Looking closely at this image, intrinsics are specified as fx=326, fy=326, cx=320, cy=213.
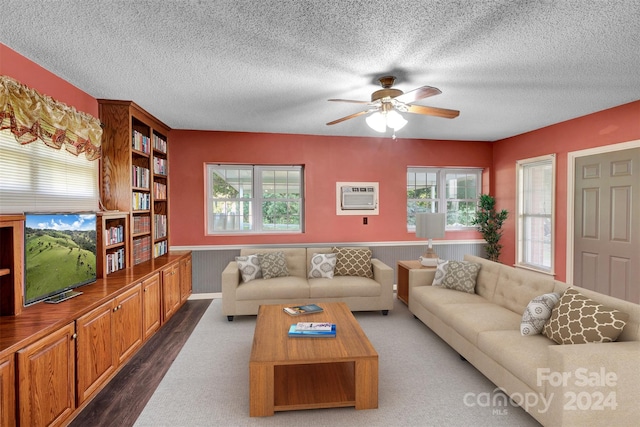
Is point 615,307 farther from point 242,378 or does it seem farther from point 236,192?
point 236,192

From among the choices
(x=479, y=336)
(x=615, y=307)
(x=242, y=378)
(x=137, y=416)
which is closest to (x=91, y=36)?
(x=137, y=416)

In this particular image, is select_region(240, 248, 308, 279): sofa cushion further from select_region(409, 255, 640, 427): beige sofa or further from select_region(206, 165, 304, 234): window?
select_region(409, 255, 640, 427): beige sofa

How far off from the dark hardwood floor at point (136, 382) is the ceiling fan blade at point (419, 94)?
→ 301cm

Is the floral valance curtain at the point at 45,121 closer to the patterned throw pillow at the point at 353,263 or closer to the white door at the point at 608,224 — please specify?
the patterned throw pillow at the point at 353,263

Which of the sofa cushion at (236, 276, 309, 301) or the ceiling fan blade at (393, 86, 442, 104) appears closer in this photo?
the ceiling fan blade at (393, 86, 442, 104)

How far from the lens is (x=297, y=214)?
17.5 feet

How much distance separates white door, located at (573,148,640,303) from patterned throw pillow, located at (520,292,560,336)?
79.0 inches

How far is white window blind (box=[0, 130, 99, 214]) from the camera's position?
231cm

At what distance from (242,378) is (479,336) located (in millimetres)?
1917

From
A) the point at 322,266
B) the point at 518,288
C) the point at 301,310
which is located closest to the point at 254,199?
the point at 322,266

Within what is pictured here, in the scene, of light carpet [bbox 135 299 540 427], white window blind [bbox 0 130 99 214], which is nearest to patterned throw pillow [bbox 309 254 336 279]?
light carpet [bbox 135 299 540 427]

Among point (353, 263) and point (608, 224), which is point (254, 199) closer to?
point (353, 263)

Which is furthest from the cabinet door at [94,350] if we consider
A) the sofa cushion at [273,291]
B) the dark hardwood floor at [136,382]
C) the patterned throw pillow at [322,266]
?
the patterned throw pillow at [322,266]

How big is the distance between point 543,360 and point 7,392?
2.98 meters
